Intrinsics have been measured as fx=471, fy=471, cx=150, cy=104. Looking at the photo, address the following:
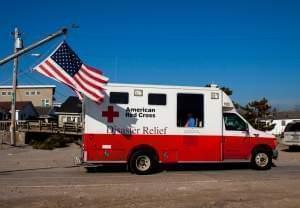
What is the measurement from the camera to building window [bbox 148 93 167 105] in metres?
16.3

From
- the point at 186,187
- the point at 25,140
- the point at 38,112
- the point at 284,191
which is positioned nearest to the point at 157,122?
the point at 186,187

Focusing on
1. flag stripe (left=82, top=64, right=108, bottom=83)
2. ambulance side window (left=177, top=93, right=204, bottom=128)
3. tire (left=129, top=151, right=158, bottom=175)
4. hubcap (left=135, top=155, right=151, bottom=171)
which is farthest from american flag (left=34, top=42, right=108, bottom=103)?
ambulance side window (left=177, top=93, right=204, bottom=128)

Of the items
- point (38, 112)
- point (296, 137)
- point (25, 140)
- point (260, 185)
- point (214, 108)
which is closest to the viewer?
point (260, 185)

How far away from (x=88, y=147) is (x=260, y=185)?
19.1ft

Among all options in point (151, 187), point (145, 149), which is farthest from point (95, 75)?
point (151, 187)

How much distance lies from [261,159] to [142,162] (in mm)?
4592

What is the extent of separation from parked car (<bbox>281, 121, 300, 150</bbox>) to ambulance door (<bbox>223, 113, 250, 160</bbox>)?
41.2 ft

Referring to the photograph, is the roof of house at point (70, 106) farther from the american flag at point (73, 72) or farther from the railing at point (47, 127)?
the american flag at point (73, 72)

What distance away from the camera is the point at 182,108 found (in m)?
16.5

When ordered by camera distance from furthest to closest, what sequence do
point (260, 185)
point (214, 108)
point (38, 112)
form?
1. point (38, 112)
2. point (214, 108)
3. point (260, 185)

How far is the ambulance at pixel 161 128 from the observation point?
626 inches

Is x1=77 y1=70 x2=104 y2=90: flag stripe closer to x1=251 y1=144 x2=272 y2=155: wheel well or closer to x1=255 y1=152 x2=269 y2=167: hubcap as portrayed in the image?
x1=251 y1=144 x2=272 y2=155: wheel well

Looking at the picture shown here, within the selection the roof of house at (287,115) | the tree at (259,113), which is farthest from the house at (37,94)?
the tree at (259,113)

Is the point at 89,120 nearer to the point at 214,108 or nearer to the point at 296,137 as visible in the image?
the point at 214,108
